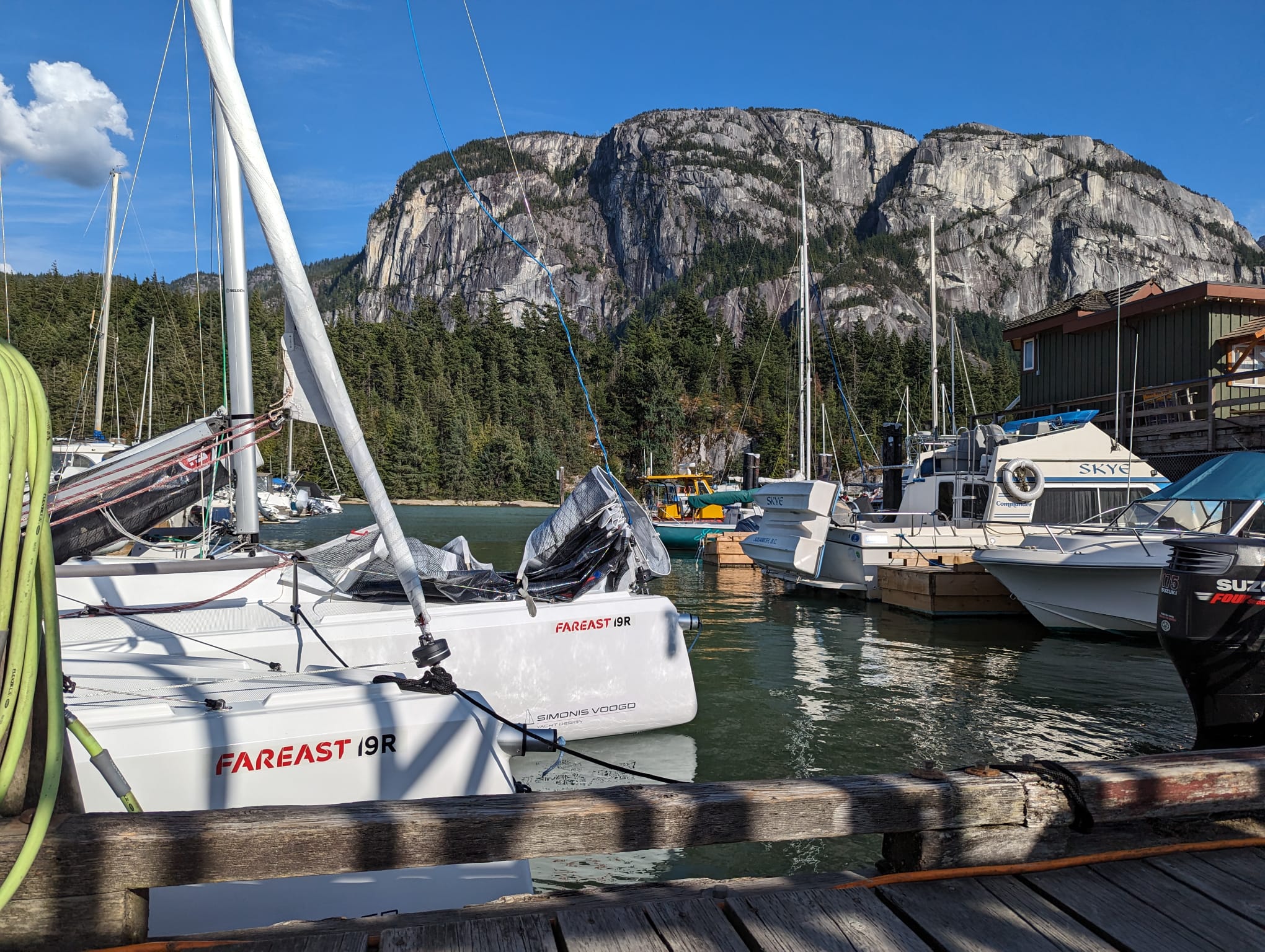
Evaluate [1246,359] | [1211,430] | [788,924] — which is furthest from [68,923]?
[1246,359]

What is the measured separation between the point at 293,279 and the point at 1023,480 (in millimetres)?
16029

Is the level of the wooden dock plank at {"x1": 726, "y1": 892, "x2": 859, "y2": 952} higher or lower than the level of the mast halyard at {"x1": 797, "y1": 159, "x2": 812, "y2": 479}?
lower

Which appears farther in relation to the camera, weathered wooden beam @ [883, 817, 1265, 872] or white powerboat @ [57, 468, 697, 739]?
white powerboat @ [57, 468, 697, 739]

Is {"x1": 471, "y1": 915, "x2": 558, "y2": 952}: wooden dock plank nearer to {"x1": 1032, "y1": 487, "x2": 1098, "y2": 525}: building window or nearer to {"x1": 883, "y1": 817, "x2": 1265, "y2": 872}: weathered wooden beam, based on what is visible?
{"x1": 883, "y1": 817, "x2": 1265, "y2": 872}: weathered wooden beam

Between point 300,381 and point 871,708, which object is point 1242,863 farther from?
point 871,708

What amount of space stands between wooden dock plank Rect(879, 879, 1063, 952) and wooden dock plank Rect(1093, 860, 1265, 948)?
48cm

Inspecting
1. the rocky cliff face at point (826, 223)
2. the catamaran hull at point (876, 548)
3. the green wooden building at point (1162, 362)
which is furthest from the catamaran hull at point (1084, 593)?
the rocky cliff face at point (826, 223)

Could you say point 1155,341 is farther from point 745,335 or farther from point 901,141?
point 901,141

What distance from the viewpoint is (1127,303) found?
21734 mm

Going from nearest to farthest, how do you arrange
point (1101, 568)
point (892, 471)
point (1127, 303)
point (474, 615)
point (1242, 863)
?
1. point (1242, 863)
2. point (474, 615)
3. point (1101, 568)
4. point (892, 471)
5. point (1127, 303)

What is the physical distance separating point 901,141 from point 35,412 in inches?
8022

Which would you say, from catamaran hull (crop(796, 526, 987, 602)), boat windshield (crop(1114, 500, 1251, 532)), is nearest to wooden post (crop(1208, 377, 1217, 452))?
boat windshield (crop(1114, 500, 1251, 532))

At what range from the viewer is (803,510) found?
1792 cm

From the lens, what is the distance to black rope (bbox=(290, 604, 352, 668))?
597 cm
